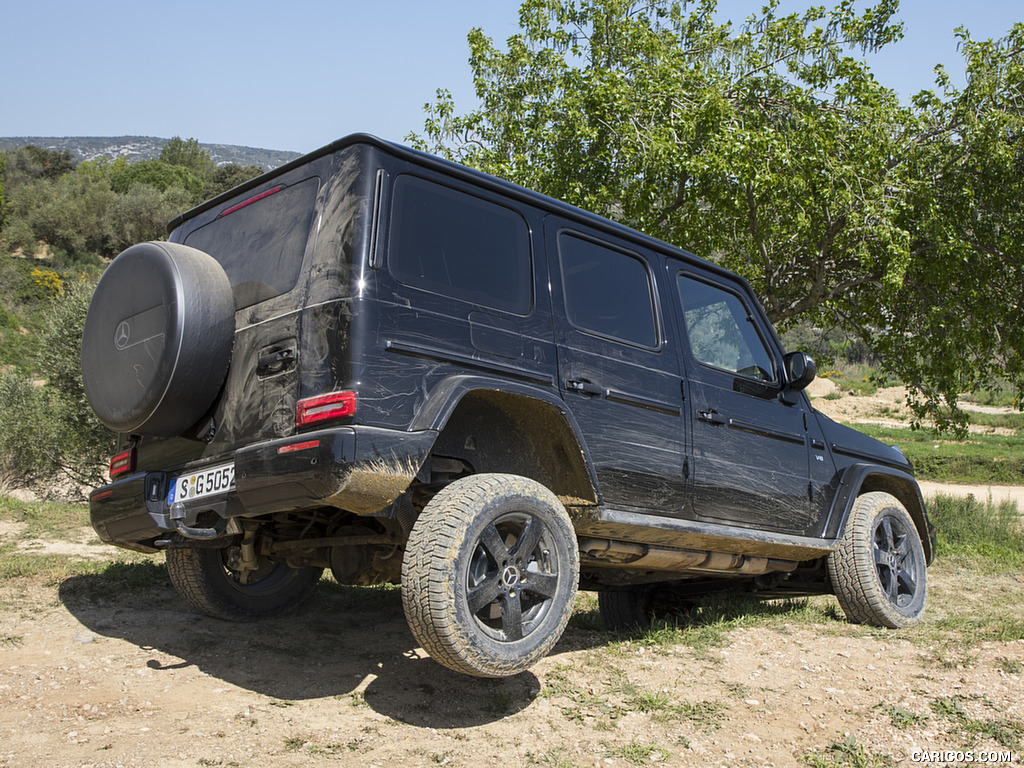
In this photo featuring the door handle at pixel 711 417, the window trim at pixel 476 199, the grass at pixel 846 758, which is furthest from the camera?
the door handle at pixel 711 417

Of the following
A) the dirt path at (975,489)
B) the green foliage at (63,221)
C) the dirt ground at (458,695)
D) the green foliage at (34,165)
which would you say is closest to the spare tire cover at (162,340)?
the dirt ground at (458,695)

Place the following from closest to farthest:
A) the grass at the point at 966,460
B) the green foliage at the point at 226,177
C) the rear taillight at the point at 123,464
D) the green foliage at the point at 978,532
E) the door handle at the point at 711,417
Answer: the rear taillight at the point at 123,464
the door handle at the point at 711,417
the green foliage at the point at 978,532
the grass at the point at 966,460
the green foliage at the point at 226,177

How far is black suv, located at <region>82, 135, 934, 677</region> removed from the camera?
109 inches

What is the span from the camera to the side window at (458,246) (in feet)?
9.89

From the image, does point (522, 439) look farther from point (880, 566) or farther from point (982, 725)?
point (880, 566)

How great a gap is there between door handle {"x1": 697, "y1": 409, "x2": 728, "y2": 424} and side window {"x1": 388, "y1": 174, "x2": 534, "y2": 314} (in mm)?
1174

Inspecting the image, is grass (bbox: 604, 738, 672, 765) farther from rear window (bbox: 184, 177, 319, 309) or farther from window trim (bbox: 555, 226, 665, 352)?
rear window (bbox: 184, 177, 319, 309)

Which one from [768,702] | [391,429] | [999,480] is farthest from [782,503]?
[999,480]

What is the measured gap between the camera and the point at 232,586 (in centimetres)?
429

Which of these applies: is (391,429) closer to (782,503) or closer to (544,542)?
(544,542)

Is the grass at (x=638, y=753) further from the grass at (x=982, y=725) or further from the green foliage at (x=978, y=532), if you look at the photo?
the green foliage at (x=978, y=532)

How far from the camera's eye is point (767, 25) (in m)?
10.7

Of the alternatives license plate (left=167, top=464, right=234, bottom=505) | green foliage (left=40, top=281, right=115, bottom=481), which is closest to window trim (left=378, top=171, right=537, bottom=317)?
license plate (left=167, top=464, right=234, bottom=505)

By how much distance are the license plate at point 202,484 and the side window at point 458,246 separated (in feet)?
3.19
